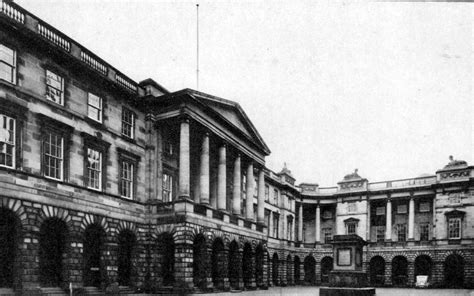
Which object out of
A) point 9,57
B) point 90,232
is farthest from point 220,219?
point 9,57

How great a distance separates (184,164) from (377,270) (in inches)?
1361

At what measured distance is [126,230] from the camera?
80.4 feet

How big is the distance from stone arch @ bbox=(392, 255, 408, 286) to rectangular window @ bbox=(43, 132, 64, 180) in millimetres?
41156

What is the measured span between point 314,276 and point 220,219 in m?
28.4

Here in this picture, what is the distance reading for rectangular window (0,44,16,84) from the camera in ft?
56.0

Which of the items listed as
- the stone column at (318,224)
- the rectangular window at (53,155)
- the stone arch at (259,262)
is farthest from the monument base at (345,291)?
the stone column at (318,224)

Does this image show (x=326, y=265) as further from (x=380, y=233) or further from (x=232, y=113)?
(x=232, y=113)

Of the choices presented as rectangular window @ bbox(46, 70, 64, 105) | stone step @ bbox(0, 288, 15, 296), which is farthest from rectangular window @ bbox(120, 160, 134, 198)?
stone step @ bbox(0, 288, 15, 296)

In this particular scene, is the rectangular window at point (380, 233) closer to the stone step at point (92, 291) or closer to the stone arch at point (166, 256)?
the stone arch at point (166, 256)

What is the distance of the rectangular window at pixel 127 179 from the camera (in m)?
24.8

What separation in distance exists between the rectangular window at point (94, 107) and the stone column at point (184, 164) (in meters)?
5.10

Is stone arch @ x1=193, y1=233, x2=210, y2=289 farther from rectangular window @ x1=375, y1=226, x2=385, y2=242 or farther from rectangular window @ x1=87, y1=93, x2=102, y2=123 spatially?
rectangular window @ x1=375, y1=226, x2=385, y2=242

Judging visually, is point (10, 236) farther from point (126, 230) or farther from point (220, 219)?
point (220, 219)

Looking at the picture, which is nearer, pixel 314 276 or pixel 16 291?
pixel 16 291
